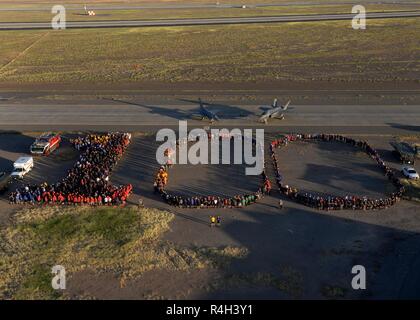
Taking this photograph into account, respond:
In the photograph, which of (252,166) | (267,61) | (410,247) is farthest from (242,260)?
(267,61)

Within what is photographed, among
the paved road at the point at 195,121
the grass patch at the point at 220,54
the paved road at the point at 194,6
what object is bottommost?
the paved road at the point at 195,121

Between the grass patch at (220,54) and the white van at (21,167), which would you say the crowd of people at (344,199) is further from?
the grass patch at (220,54)
